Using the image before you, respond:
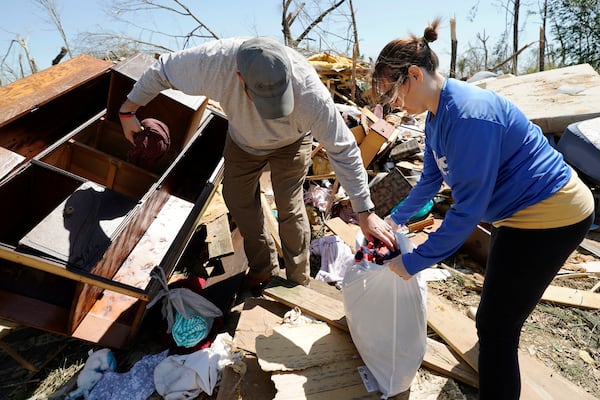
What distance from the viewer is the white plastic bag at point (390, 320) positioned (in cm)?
172

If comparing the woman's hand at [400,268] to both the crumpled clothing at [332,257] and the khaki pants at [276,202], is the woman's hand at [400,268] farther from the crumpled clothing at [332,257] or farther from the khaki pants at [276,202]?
the crumpled clothing at [332,257]

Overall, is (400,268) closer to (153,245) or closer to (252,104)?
(252,104)

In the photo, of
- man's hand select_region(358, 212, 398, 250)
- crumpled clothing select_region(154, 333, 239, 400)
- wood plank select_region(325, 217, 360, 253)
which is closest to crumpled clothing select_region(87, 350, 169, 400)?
crumpled clothing select_region(154, 333, 239, 400)

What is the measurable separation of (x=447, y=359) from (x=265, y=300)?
1148mm

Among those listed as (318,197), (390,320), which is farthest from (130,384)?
(318,197)

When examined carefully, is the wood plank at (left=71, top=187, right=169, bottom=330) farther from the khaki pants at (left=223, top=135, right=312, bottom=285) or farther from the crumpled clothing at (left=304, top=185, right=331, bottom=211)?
the crumpled clothing at (left=304, top=185, right=331, bottom=211)

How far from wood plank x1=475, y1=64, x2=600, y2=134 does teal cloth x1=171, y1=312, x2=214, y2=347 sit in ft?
14.7

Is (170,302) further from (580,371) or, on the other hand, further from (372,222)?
(580,371)

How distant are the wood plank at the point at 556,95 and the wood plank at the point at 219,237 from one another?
12.9 feet

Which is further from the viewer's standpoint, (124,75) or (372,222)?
(124,75)

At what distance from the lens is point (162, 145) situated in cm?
282

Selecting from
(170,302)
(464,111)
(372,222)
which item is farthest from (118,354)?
(464,111)

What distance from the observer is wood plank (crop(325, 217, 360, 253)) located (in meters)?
3.46

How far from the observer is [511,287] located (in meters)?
1.47
